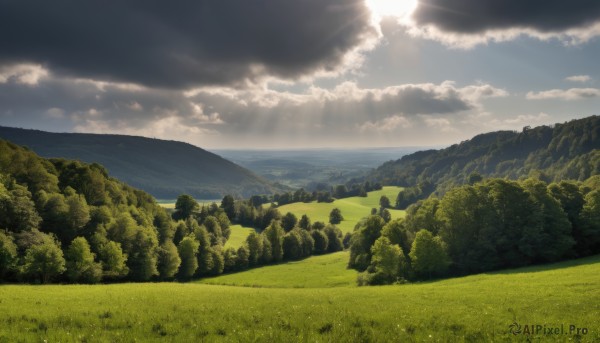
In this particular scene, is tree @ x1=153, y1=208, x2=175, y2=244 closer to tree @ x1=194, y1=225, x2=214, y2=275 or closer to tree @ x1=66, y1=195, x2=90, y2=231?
tree @ x1=194, y1=225, x2=214, y2=275

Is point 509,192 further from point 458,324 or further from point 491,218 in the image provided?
point 458,324

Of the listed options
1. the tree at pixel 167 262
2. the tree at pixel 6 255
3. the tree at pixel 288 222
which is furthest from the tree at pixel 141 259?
the tree at pixel 288 222

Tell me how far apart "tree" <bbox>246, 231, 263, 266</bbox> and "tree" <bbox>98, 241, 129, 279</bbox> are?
43519 mm

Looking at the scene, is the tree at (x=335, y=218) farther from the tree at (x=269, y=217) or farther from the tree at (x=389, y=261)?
the tree at (x=389, y=261)

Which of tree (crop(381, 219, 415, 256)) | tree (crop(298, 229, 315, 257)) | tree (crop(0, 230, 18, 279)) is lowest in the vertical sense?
tree (crop(298, 229, 315, 257))

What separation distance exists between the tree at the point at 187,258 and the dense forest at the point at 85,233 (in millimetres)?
219

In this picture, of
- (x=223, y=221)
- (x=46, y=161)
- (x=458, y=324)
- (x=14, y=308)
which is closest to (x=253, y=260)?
(x=223, y=221)

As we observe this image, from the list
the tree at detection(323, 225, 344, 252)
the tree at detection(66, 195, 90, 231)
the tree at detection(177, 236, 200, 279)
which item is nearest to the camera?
the tree at detection(66, 195, 90, 231)

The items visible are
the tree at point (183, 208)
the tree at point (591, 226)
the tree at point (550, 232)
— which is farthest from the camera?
the tree at point (183, 208)

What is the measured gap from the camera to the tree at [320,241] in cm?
12570

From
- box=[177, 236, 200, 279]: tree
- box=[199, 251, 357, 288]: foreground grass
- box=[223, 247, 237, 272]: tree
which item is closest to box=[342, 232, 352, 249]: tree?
box=[199, 251, 357, 288]: foreground grass

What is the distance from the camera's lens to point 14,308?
21.7m

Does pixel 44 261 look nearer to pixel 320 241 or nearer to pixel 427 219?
pixel 427 219

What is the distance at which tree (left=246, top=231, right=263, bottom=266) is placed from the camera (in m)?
99.7
